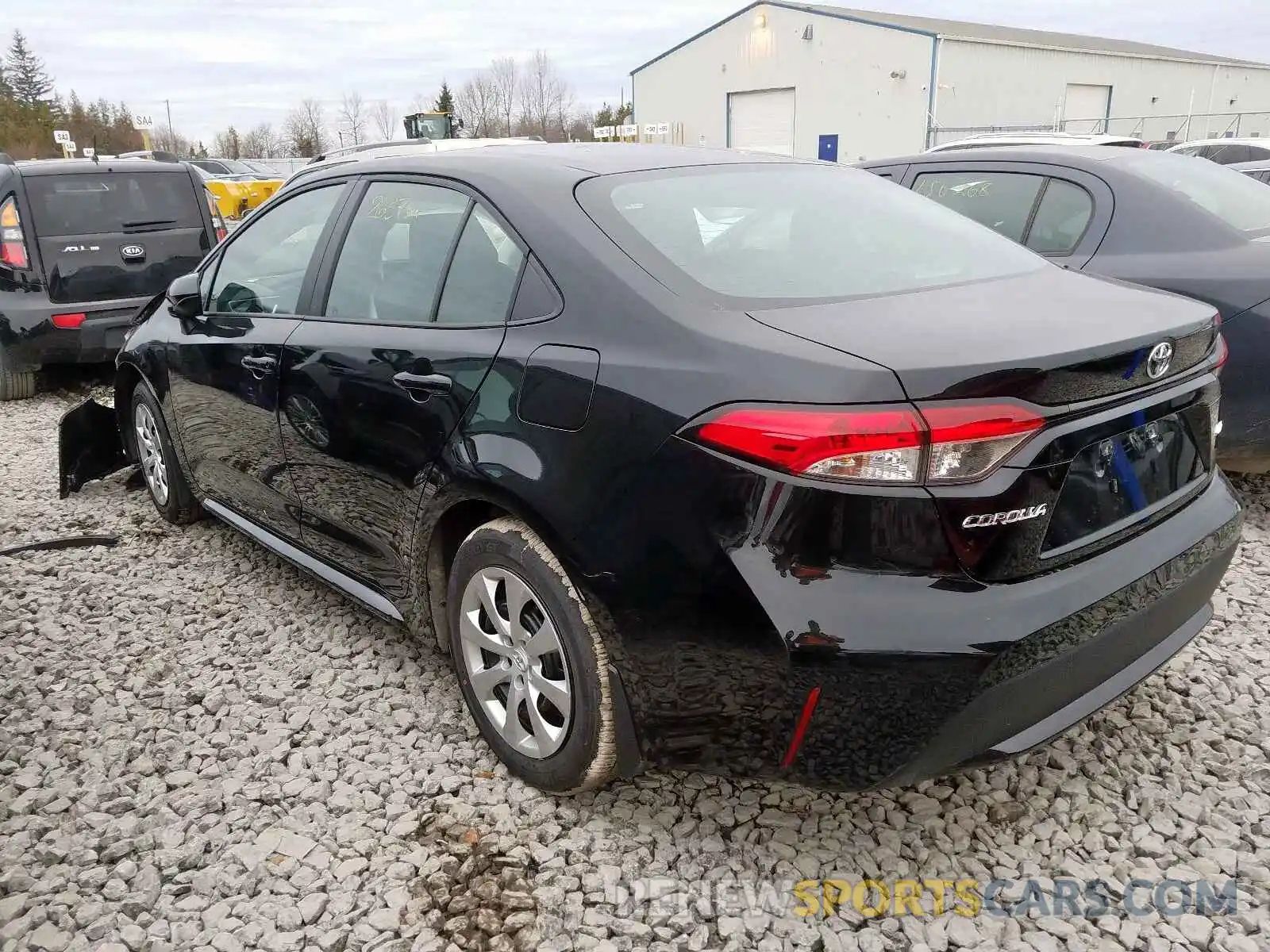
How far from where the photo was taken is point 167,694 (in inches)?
120

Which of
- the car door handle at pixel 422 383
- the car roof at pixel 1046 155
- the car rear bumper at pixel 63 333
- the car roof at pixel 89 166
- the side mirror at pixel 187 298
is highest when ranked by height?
the car roof at pixel 89 166

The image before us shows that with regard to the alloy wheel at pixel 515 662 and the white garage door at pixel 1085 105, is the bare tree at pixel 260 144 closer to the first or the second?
the white garage door at pixel 1085 105

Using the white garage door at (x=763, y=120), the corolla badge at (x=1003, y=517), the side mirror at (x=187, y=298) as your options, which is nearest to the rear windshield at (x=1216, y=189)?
the corolla badge at (x=1003, y=517)

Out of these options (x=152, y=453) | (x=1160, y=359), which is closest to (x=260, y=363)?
(x=152, y=453)

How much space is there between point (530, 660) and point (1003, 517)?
1.18m

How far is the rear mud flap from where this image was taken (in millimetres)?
4836

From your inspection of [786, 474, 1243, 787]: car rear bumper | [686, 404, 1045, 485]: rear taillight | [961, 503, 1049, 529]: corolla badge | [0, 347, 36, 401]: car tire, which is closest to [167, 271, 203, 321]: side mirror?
[686, 404, 1045, 485]: rear taillight

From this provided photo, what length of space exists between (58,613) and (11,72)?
100m

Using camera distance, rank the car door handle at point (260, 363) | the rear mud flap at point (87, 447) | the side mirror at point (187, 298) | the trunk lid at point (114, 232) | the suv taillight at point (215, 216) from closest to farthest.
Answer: the car door handle at point (260, 363)
the side mirror at point (187, 298)
the rear mud flap at point (87, 447)
the trunk lid at point (114, 232)
the suv taillight at point (215, 216)

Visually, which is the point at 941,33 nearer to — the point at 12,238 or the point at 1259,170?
the point at 1259,170

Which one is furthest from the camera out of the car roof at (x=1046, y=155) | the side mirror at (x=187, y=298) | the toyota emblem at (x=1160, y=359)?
the car roof at (x=1046, y=155)

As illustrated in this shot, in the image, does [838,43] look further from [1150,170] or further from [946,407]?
[946,407]

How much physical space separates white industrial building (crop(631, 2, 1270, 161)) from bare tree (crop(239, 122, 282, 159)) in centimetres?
4053

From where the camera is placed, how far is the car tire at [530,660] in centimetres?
217
